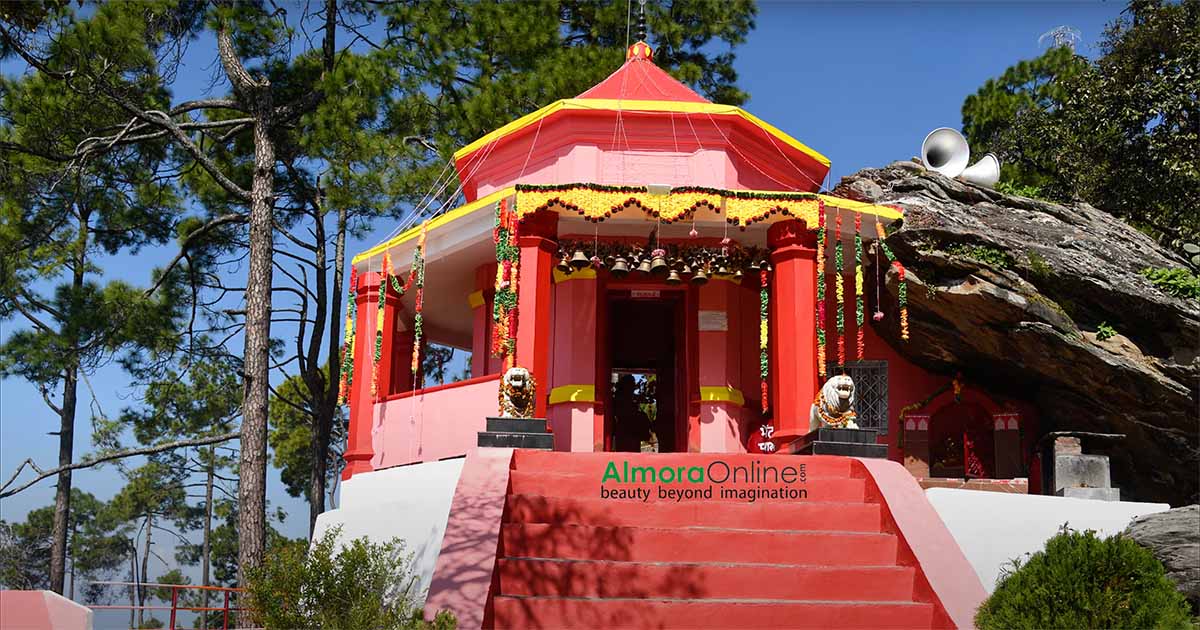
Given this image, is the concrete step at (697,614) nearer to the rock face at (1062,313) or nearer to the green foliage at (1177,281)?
the rock face at (1062,313)

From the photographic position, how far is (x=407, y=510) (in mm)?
9031

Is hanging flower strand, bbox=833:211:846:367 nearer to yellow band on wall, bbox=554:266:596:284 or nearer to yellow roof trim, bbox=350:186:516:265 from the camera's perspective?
yellow band on wall, bbox=554:266:596:284

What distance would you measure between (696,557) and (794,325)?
4.27 metres

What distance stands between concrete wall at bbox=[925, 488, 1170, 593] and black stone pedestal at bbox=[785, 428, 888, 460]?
0.83 m

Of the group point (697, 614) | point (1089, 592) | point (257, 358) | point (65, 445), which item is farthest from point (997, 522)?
point (65, 445)

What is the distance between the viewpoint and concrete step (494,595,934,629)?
24.5ft

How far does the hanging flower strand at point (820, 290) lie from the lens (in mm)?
11945

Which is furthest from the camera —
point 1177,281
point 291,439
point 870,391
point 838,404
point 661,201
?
point 291,439

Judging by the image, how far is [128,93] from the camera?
16.4 meters

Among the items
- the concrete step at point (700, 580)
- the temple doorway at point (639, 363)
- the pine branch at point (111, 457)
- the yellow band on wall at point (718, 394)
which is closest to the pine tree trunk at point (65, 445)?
the pine branch at point (111, 457)

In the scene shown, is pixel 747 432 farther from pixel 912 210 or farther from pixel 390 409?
pixel 390 409

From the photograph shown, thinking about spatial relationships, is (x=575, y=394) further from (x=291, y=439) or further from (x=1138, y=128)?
(x=291, y=439)

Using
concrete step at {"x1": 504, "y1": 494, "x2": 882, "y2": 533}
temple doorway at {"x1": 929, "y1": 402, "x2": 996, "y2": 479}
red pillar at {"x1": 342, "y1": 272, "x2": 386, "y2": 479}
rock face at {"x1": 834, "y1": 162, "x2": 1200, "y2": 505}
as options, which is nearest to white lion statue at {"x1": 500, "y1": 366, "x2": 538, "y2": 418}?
concrete step at {"x1": 504, "y1": 494, "x2": 882, "y2": 533}

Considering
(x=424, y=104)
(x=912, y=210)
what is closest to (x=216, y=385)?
(x=424, y=104)
